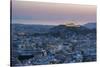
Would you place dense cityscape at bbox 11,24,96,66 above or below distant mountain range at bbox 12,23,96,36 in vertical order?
below

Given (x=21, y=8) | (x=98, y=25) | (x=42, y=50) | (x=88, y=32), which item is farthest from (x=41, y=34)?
(x=98, y=25)

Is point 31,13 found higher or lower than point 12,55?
higher

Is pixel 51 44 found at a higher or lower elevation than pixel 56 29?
lower

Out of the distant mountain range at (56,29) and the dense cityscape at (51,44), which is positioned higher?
the distant mountain range at (56,29)

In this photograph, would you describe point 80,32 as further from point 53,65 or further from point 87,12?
point 53,65
